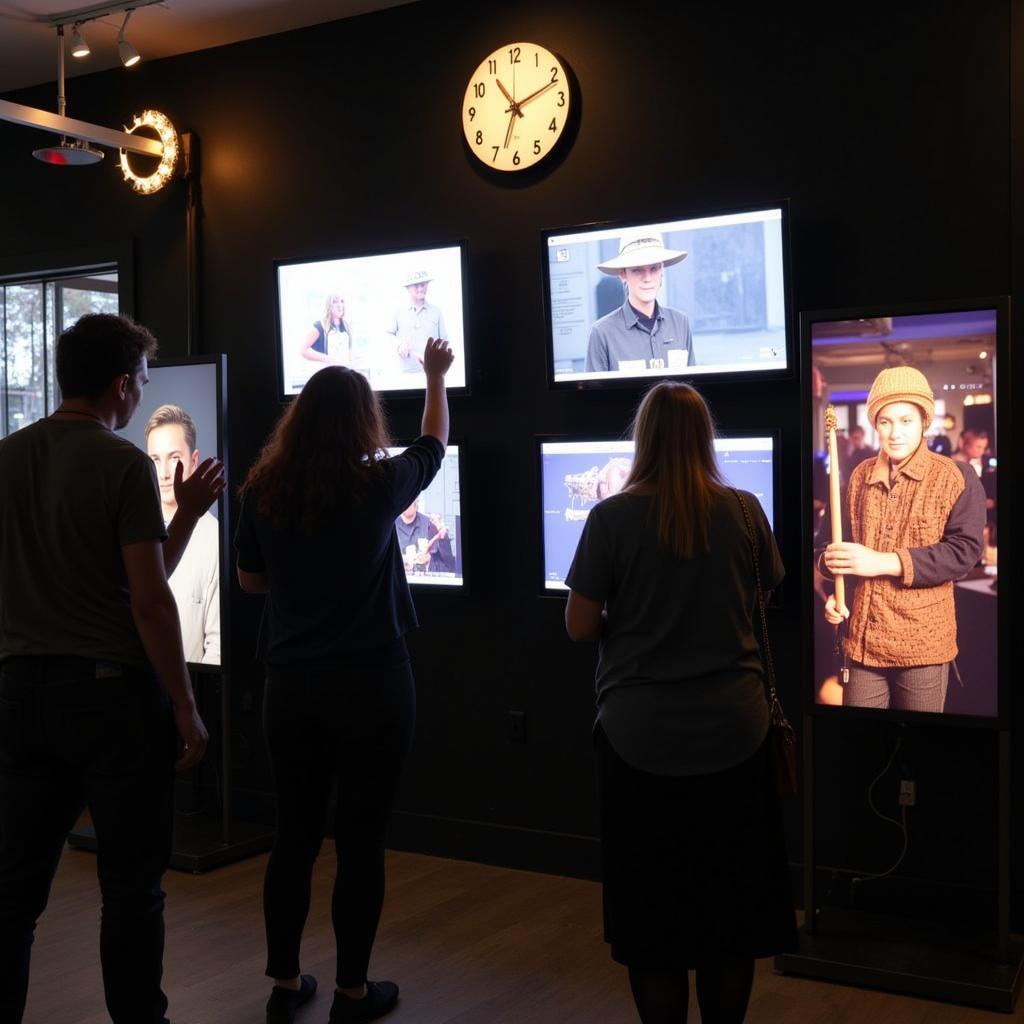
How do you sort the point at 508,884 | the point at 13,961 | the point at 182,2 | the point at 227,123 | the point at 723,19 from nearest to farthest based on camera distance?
1. the point at 13,961
2. the point at 723,19
3. the point at 508,884
4. the point at 182,2
5. the point at 227,123

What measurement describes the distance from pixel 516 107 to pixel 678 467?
85.8 inches

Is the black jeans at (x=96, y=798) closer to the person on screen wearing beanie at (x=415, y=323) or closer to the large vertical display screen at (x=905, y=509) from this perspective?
the large vertical display screen at (x=905, y=509)

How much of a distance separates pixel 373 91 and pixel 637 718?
2.89 m

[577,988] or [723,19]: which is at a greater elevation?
[723,19]

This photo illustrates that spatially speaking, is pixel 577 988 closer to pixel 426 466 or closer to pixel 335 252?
pixel 426 466

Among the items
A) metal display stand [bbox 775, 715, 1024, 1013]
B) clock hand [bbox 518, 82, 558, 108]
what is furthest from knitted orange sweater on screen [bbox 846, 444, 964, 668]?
clock hand [bbox 518, 82, 558, 108]

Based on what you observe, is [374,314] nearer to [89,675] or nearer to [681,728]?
[89,675]

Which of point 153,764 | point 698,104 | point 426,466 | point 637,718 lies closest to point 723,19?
point 698,104


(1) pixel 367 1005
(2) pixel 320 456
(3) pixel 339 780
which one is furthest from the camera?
(1) pixel 367 1005

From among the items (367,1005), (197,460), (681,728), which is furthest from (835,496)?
(197,460)

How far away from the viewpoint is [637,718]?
6.96 ft

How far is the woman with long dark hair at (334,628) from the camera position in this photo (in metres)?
2.54

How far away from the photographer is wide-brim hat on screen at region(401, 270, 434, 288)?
3984 mm

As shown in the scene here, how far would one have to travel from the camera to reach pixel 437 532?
4.07 m
